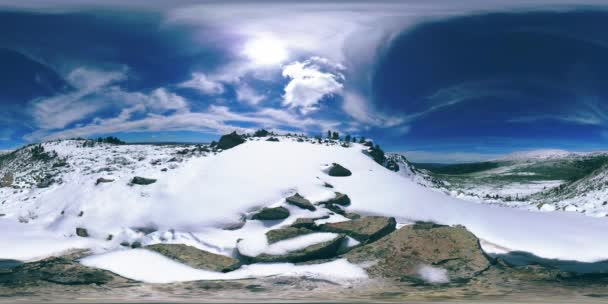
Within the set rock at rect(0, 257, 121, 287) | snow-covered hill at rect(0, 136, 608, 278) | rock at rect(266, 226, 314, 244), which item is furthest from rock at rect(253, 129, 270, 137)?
rock at rect(0, 257, 121, 287)

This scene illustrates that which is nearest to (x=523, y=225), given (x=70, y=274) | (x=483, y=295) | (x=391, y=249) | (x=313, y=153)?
(x=391, y=249)

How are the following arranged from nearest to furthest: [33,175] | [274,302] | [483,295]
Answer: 1. [274,302]
2. [483,295]
3. [33,175]

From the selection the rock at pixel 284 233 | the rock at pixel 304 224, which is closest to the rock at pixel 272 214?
the rock at pixel 304 224

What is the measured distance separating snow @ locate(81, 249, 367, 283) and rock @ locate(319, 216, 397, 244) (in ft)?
6.02

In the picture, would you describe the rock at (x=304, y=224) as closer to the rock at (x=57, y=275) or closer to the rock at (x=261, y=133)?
the rock at (x=57, y=275)

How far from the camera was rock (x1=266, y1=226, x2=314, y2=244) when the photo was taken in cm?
1730

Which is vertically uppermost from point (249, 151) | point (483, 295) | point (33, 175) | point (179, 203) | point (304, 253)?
point (33, 175)

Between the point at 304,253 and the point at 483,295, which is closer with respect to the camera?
the point at 483,295

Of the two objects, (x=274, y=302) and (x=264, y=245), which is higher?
(x=264, y=245)

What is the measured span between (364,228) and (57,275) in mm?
9878

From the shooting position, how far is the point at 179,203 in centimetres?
2184

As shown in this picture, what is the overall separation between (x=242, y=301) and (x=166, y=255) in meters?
5.62

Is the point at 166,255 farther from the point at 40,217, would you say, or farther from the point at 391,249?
the point at 40,217

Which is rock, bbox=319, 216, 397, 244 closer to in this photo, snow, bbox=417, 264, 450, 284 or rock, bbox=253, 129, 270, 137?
snow, bbox=417, 264, 450, 284
